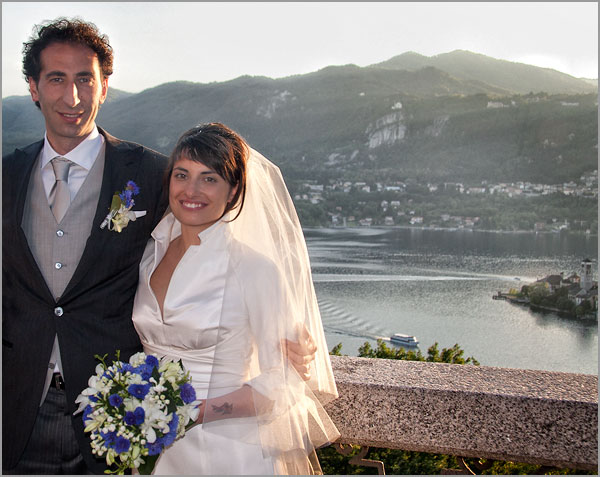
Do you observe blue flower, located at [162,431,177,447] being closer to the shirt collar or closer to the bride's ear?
the bride's ear

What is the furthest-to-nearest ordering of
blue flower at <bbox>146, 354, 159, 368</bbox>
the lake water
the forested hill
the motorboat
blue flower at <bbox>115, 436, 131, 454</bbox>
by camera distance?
the forested hill < the lake water < the motorboat < blue flower at <bbox>146, 354, 159, 368</bbox> < blue flower at <bbox>115, 436, 131, 454</bbox>

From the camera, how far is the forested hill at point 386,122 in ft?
84.8

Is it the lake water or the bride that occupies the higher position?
the bride

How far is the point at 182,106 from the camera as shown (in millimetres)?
27188

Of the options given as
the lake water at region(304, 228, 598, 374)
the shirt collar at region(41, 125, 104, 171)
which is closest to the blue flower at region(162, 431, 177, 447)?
the shirt collar at region(41, 125, 104, 171)

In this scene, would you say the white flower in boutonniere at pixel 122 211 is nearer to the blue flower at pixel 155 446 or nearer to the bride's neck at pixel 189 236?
the bride's neck at pixel 189 236

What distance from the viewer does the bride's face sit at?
6.36 ft

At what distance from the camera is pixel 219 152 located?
6.39ft

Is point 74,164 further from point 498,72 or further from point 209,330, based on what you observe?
point 498,72

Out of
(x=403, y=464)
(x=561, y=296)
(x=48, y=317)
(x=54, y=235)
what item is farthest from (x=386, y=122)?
(x=48, y=317)

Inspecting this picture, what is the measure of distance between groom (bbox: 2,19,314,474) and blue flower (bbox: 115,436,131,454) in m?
0.49

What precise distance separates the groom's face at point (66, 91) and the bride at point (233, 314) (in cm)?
42

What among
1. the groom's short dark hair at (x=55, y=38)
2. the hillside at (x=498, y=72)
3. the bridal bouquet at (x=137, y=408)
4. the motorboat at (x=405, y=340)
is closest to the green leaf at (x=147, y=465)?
the bridal bouquet at (x=137, y=408)

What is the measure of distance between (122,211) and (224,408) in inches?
31.7
